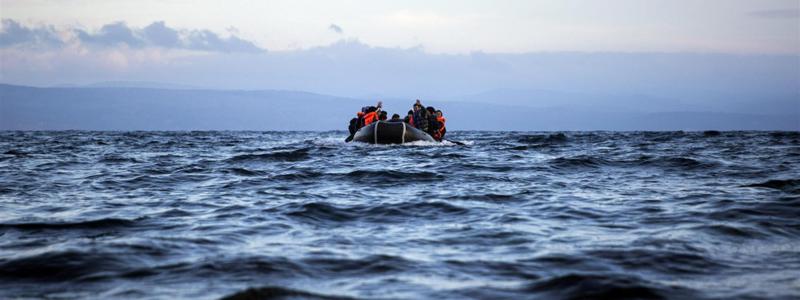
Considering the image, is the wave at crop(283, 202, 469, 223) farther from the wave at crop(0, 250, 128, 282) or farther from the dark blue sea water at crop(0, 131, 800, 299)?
the wave at crop(0, 250, 128, 282)

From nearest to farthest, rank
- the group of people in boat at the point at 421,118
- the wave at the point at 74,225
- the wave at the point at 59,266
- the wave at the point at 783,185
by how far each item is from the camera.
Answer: the wave at the point at 59,266 → the wave at the point at 74,225 → the wave at the point at 783,185 → the group of people in boat at the point at 421,118

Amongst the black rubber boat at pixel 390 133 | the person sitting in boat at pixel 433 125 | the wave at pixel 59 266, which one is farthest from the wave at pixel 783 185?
the person sitting in boat at pixel 433 125

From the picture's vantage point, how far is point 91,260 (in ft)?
18.3

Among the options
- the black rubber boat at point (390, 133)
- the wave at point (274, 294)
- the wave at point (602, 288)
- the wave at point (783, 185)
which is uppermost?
the black rubber boat at point (390, 133)

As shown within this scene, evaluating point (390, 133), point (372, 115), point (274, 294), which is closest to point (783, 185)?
point (274, 294)

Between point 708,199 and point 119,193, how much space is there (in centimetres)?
924

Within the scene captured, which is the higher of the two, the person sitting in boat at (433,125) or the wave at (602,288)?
the person sitting in boat at (433,125)

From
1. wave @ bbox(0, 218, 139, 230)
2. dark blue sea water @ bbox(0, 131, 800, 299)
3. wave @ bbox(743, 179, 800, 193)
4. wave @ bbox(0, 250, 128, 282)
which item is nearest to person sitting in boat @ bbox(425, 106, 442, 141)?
dark blue sea water @ bbox(0, 131, 800, 299)

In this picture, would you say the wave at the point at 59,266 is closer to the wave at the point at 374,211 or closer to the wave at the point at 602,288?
the wave at the point at 374,211

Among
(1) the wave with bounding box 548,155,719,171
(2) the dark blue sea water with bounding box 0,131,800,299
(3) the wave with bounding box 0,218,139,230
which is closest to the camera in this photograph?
(2) the dark blue sea water with bounding box 0,131,800,299

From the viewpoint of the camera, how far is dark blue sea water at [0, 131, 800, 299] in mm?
4828

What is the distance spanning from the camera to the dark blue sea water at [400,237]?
483 centimetres

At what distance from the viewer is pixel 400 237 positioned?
695 centimetres

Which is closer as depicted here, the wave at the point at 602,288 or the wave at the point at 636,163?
the wave at the point at 602,288
